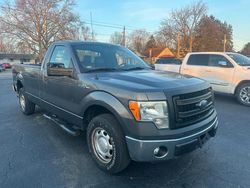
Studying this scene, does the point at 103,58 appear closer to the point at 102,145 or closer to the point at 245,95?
the point at 102,145

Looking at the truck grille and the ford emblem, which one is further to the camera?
the ford emblem

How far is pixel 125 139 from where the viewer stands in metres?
2.94

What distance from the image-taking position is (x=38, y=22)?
135ft

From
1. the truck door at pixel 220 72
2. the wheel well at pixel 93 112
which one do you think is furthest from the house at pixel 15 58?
the wheel well at pixel 93 112

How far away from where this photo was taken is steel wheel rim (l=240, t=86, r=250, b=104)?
7851 millimetres

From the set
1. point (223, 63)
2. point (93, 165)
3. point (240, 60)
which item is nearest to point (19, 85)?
point (93, 165)

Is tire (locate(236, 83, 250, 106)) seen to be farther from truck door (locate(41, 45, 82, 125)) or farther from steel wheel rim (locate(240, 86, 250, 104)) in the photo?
truck door (locate(41, 45, 82, 125))

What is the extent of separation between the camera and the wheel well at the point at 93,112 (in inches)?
132

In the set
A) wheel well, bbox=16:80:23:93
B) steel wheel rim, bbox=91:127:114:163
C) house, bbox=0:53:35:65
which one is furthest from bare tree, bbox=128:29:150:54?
steel wheel rim, bbox=91:127:114:163

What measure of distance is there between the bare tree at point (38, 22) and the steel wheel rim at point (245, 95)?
38.2 meters

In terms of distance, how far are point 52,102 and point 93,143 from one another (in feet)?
5.06

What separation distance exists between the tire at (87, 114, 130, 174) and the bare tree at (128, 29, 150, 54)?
82.7 meters

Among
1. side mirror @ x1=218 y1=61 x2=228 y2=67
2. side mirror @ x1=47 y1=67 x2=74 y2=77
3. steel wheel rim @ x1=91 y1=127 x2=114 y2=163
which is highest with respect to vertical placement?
side mirror @ x1=218 y1=61 x2=228 y2=67

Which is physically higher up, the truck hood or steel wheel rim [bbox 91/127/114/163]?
the truck hood
